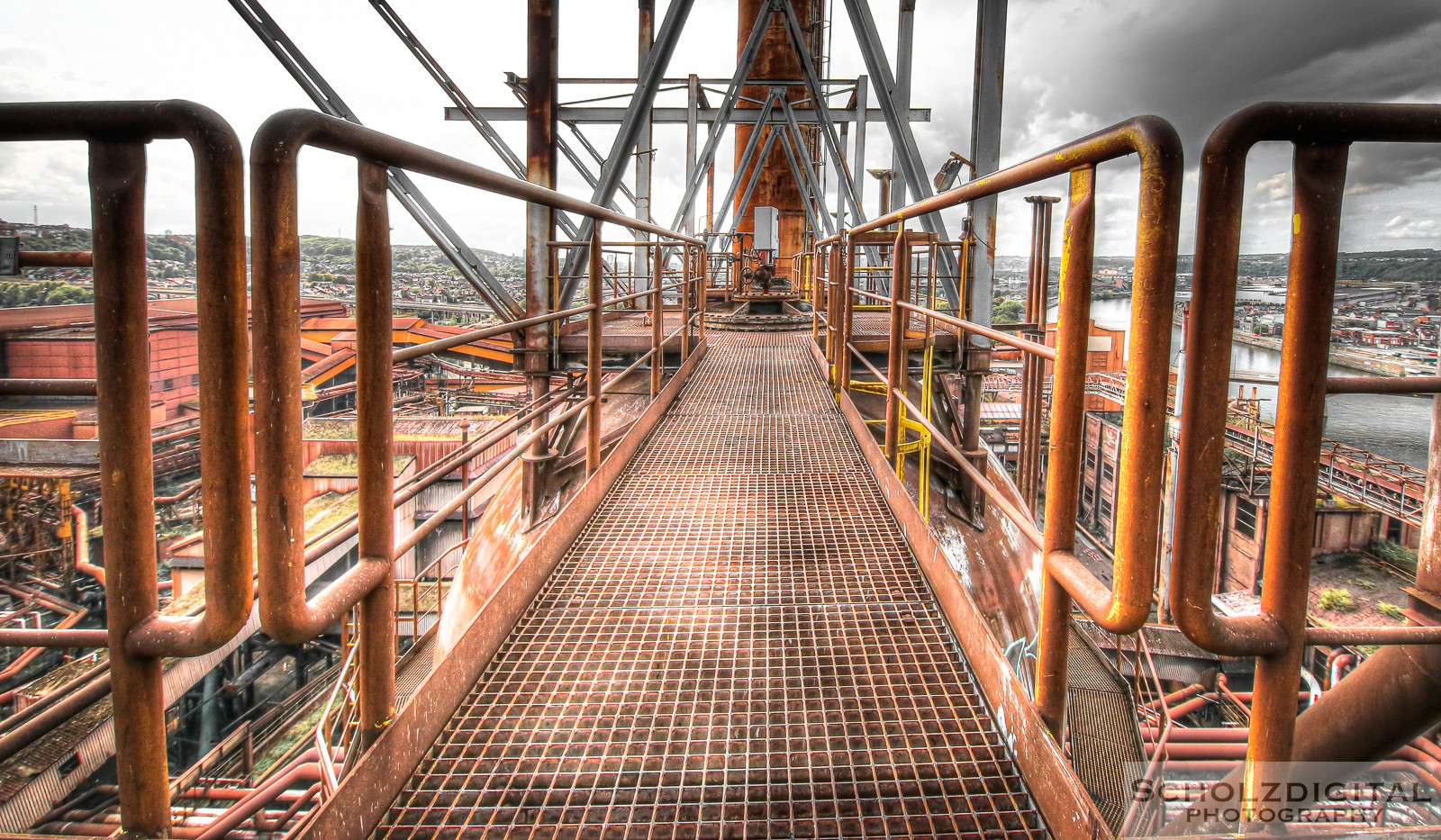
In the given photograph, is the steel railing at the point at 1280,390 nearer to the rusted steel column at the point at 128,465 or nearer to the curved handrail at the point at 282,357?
the curved handrail at the point at 282,357

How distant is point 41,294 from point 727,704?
170 centimetres

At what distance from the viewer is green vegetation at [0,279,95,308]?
3.53 feet

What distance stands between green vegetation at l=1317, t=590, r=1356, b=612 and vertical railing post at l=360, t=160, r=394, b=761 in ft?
61.7

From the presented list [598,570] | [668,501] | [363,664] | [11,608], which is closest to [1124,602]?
[363,664]

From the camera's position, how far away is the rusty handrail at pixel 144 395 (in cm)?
103

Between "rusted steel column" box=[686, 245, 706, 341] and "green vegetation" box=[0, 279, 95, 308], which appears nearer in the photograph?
"green vegetation" box=[0, 279, 95, 308]

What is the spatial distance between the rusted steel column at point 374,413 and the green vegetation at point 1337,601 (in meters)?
18.8

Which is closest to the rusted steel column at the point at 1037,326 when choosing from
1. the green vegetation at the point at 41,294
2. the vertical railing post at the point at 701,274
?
the vertical railing post at the point at 701,274

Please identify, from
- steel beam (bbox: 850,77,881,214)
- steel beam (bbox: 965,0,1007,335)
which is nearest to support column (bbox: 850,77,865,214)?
steel beam (bbox: 850,77,881,214)

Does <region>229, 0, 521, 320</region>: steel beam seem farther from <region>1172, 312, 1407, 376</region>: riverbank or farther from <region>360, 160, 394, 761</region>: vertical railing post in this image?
<region>1172, 312, 1407, 376</region>: riverbank

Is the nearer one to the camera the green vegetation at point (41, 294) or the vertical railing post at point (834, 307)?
the green vegetation at point (41, 294)

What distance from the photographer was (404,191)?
233 inches

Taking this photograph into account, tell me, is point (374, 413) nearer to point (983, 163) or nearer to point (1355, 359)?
point (1355, 359)

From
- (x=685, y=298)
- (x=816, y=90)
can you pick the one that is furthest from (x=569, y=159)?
(x=685, y=298)
